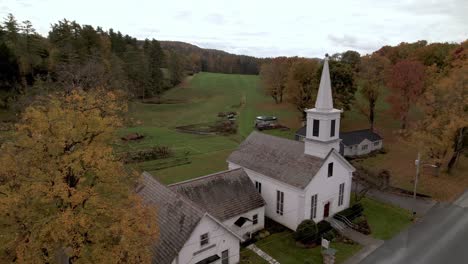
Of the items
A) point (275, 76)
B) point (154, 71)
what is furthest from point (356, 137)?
point (154, 71)

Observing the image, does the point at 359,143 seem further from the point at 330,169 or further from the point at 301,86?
the point at 330,169

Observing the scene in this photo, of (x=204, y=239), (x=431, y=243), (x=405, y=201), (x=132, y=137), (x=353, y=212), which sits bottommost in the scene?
(x=431, y=243)

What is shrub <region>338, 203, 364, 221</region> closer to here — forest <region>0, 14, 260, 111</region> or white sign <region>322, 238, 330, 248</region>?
white sign <region>322, 238, 330, 248</region>

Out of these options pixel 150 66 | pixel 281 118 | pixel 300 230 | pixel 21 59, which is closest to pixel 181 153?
pixel 300 230

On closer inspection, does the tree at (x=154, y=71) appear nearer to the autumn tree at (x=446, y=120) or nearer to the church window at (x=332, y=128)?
the autumn tree at (x=446, y=120)

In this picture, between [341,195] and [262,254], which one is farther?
[341,195]
